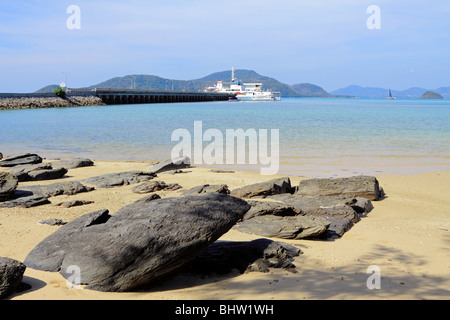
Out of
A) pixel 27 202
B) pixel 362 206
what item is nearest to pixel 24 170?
pixel 27 202

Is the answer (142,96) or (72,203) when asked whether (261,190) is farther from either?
(142,96)

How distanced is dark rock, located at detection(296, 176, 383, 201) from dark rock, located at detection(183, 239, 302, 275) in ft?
12.1

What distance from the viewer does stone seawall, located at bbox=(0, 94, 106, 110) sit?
59.7m

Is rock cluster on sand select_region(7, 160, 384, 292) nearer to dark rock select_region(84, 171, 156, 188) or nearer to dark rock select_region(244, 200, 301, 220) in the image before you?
dark rock select_region(244, 200, 301, 220)

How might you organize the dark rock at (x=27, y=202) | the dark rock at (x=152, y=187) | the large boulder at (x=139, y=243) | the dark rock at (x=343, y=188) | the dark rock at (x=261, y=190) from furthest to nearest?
the dark rock at (x=152, y=187), the dark rock at (x=343, y=188), the dark rock at (x=261, y=190), the dark rock at (x=27, y=202), the large boulder at (x=139, y=243)

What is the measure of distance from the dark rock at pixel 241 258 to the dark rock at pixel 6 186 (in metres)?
5.10

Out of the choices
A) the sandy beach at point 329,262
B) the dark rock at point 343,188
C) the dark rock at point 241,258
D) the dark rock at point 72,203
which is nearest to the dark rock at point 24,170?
the sandy beach at point 329,262

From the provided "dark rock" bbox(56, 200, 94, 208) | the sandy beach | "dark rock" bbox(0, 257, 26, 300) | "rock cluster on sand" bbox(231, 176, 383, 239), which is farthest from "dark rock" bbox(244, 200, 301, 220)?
"dark rock" bbox(0, 257, 26, 300)

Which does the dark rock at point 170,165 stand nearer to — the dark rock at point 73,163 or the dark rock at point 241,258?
the dark rock at point 73,163

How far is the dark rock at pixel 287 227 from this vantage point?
6105mm

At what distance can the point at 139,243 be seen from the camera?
4.21 meters

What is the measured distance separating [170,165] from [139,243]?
8814 millimetres

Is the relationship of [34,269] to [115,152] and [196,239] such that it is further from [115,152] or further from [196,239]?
[115,152]
